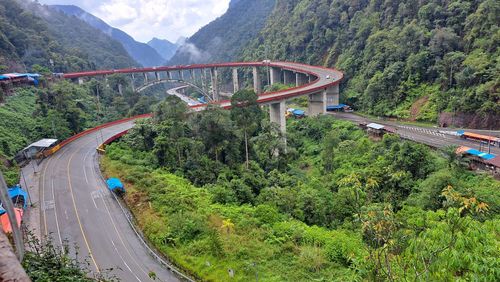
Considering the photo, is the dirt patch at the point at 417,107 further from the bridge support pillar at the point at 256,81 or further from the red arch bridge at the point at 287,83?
A: the bridge support pillar at the point at 256,81

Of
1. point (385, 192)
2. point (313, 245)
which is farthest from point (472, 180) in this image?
point (313, 245)

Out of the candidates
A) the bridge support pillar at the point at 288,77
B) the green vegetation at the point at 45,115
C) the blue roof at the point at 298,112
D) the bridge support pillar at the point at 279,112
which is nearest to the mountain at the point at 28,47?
the green vegetation at the point at 45,115

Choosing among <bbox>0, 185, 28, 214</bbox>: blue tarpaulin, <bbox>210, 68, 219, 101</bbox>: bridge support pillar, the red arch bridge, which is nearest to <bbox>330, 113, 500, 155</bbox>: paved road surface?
the red arch bridge

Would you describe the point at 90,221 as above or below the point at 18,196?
below

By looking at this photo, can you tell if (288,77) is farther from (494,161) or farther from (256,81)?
(494,161)

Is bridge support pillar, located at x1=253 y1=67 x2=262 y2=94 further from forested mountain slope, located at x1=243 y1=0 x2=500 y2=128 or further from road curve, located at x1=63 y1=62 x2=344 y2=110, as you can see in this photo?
forested mountain slope, located at x1=243 y1=0 x2=500 y2=128

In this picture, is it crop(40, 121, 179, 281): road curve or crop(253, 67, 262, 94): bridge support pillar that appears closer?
crop(40, 121, 179, 281): road curve

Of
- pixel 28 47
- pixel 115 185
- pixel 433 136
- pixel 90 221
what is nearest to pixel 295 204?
pixel 115 185
